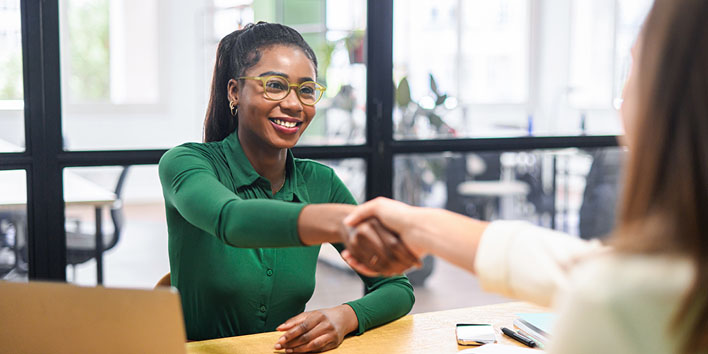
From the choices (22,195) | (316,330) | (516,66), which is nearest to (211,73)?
(22,195)

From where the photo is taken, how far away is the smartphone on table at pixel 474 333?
1.49m

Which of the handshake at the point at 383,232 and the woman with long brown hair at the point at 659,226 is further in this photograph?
the handshake at the point at 383,232

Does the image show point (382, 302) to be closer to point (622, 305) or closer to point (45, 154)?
point (622, 305)

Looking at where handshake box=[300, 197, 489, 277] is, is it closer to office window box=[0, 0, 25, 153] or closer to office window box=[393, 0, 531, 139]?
office window box=[0, 0, 25, 153]

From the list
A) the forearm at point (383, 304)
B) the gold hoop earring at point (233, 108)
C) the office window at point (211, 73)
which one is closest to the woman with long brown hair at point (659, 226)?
the forearm at point (383, 304)

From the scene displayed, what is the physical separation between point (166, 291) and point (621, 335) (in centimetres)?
55

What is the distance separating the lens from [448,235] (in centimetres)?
118

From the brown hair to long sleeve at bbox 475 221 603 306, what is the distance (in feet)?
0.57

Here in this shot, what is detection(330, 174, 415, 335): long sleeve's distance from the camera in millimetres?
1596

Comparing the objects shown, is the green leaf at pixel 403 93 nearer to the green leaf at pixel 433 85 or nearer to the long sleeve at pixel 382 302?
the green leaf at pixel 433 85

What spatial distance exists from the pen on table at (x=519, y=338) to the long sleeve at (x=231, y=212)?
1.74ft

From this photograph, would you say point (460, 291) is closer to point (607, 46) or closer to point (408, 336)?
point (607, 46)

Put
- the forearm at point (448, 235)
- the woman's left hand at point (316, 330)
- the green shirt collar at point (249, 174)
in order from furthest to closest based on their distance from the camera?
the green shirt collar at point (249, 174) < the woman's left hand at point (316, 330) < the forearm at point (448, 235)

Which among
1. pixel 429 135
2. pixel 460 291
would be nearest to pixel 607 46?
pixel 429 135
